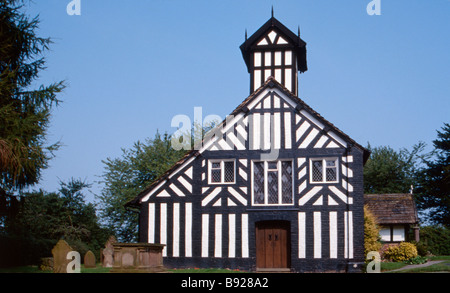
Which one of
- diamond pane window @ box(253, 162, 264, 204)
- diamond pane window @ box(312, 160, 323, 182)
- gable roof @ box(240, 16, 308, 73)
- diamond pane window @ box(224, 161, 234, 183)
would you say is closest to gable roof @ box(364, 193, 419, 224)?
diamond pane window @ box(312, 160, 323, 182)

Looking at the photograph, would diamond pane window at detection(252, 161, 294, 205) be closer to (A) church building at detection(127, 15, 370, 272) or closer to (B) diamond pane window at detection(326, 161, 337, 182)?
(A) church building at detection(127, 15, 370, 272)

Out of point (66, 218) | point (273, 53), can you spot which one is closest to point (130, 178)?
point (66, 218)

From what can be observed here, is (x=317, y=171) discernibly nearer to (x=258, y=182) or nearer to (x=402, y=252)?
(x=258, y=182)

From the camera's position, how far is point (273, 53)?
2522 centimetres

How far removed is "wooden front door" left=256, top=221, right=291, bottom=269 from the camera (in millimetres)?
21500

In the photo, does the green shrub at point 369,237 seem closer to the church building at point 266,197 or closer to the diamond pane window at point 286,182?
the church building at point 266,197

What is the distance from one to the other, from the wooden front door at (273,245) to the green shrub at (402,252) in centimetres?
730

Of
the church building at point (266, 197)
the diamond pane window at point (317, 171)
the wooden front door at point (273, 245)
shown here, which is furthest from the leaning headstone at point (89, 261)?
the diamond pane window at point (317, 171)

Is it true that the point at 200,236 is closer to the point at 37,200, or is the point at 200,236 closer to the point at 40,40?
the point at 40,40

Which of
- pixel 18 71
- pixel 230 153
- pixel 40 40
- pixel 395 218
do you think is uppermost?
pixel 40 40

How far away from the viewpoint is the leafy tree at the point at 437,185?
45.8 meters
